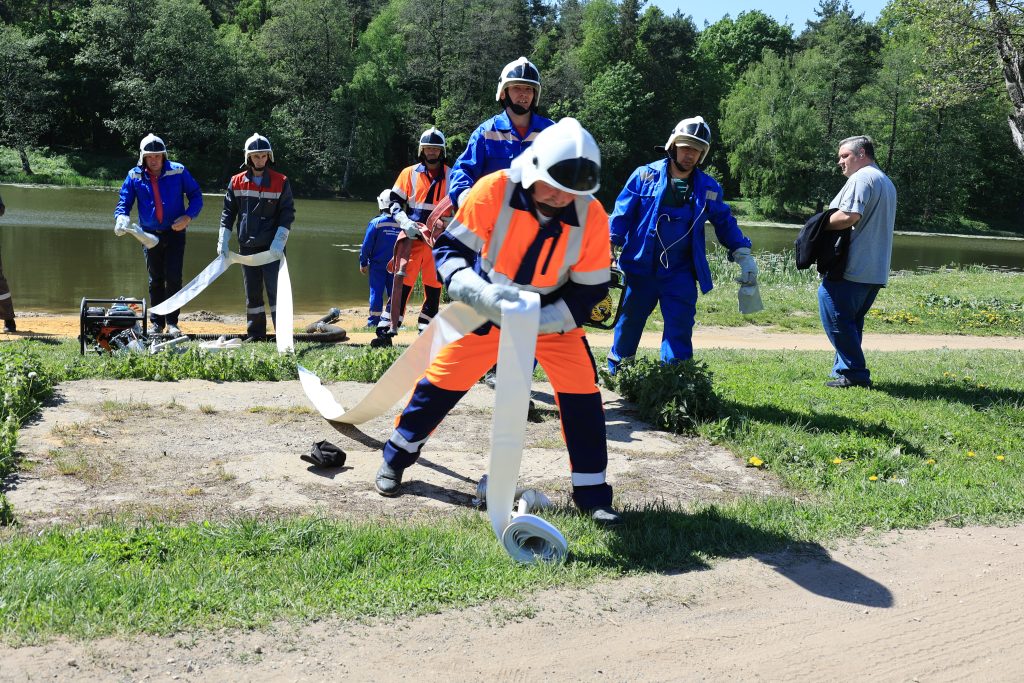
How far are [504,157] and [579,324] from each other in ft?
8.60

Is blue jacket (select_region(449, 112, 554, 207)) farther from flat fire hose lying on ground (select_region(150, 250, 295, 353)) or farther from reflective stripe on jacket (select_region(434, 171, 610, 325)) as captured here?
flat fire hose lying on ground (select_region(150, 250, 295, 353))

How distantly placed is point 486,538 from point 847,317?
5059 millimetres

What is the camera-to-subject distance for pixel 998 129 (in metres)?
63.8

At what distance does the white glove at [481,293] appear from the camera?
4969 mm

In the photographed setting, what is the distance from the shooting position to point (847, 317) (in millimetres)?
8688

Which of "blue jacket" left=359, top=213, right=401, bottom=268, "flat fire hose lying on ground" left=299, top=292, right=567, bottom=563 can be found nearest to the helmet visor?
"flat fire hose lying on ground" left=299, top=292, right=567, bottom=563

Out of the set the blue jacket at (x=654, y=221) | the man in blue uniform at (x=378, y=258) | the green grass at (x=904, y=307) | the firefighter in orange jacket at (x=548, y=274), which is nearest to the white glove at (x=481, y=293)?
the firefighter in orange jacket at (x=548, y=274)

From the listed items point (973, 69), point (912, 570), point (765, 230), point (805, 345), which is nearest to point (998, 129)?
point (765, 230)

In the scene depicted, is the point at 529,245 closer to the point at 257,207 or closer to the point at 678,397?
the point at 678,397

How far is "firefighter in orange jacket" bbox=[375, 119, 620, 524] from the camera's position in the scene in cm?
516

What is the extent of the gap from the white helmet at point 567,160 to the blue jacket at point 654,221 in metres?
2.81

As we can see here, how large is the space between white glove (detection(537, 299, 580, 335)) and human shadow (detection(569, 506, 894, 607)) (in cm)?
112

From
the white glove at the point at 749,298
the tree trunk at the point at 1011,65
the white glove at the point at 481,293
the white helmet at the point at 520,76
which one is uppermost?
the tree trunk at the point at 1011,65

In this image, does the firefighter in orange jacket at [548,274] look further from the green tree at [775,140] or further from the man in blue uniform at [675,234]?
the green tree at [775,140]
